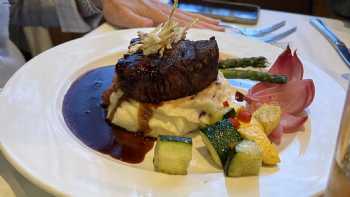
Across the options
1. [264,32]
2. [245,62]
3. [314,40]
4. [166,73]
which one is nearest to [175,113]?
[166,73]

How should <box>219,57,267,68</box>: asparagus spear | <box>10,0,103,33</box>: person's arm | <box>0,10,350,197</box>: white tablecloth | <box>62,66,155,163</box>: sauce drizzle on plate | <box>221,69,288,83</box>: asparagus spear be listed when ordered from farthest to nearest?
1. <box>10,0,103,33</box>: person's arm
2. <box>0,10,350,197</box>: white tablecloth
3. <box>219,57,267,68</box>: asparagus spear
4. <box>221,69,288,83</box>: asparagus spear
5. <box>62,66,155,163</box>: sauce drizzle on plate

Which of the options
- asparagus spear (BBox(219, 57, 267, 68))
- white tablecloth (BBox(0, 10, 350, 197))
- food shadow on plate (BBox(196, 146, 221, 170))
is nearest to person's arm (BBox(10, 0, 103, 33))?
white tablecloth (BBox(0, 10, 350, 197))

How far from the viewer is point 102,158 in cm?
121

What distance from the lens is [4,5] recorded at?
1976 millimetres

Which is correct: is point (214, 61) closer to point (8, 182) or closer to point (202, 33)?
point (202, 33)

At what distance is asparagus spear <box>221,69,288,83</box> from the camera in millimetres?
1567

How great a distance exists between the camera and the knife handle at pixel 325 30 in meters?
2.14

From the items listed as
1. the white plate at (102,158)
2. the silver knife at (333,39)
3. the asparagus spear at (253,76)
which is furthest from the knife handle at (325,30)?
the asparagus spear at (253,76)

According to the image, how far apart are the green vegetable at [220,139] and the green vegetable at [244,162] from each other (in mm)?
34

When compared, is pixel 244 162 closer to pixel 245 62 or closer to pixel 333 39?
pixel 245 62

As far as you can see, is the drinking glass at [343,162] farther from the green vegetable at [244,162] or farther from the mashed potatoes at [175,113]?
the mashed potatoes at [175,113]

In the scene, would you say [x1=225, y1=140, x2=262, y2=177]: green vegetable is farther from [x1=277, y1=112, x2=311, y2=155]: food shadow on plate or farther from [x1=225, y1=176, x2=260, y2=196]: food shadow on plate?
[x1=277, y1=112, x2=311, y2=155]: food shadow on plate

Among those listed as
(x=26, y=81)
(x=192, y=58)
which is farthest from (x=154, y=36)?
(x=26, y=81)

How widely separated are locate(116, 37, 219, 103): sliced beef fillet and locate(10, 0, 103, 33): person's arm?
38.4 inches
